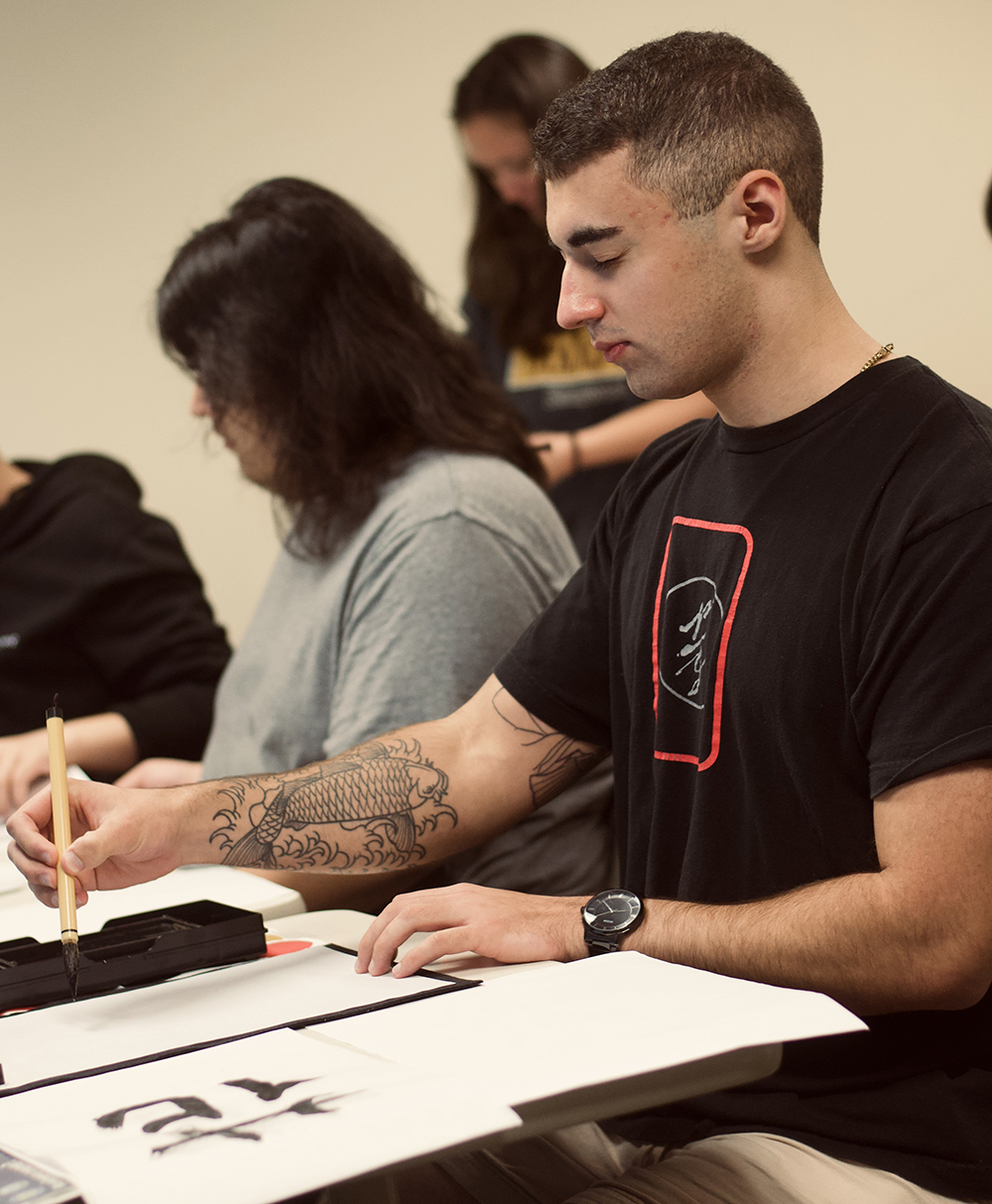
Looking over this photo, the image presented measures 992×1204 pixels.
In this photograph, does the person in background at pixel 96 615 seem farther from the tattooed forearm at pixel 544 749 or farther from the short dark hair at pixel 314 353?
the tattooed forearm at pixel 544 749

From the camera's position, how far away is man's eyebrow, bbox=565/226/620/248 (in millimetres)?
1035

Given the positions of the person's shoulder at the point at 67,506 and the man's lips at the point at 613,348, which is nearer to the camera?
the man's lips at the point at 613,348

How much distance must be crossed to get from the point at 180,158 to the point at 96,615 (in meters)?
1.38

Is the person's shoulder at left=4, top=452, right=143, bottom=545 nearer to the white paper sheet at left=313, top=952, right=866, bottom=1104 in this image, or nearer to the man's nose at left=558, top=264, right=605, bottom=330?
the man's nose at left=558, top=264, right=605, bottom=330

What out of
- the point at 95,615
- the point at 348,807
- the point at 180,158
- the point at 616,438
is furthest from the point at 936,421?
the point at 180,158

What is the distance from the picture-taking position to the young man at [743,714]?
86 centimetres

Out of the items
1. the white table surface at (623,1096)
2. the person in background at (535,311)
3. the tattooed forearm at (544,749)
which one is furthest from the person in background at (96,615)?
the white table surface at (623,1096)

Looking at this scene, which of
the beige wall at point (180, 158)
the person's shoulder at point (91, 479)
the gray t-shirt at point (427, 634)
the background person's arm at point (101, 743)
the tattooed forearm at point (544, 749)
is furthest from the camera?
the beige wall at point (180, 158)

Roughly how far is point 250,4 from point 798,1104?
271 cm

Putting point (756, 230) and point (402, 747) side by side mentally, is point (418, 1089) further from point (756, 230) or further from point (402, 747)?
point (756, 230)

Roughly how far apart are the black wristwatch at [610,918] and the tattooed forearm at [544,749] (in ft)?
0.88

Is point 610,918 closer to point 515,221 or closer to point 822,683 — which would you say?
point 822,683

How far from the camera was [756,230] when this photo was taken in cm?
102

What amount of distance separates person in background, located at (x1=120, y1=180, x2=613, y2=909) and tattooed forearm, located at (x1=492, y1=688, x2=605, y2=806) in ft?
0.52
